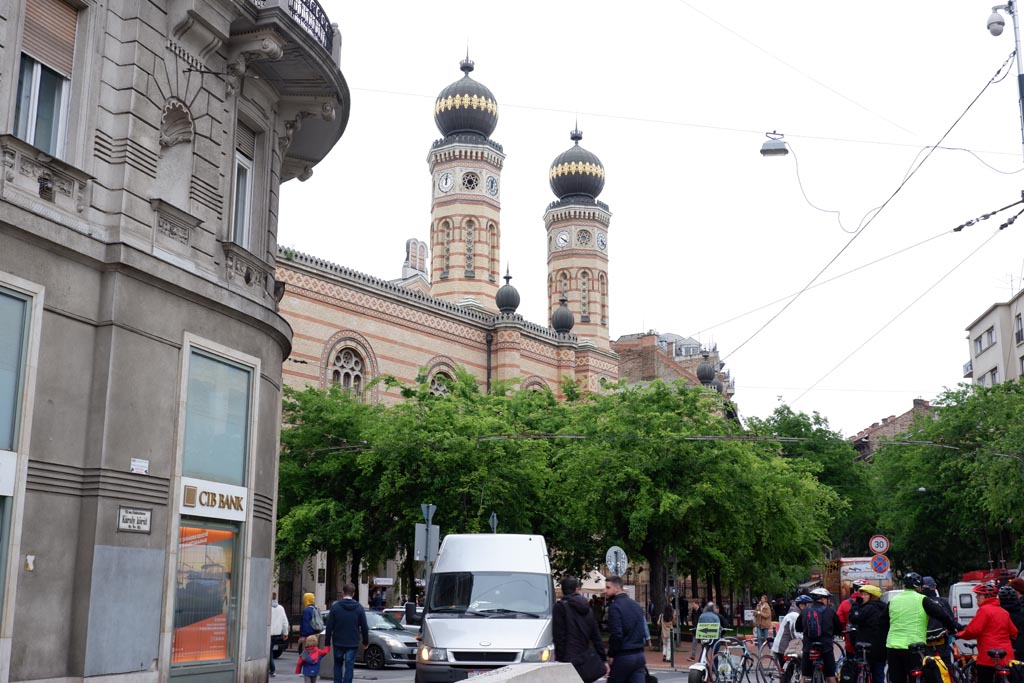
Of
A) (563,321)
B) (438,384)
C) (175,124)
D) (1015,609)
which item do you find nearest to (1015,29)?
(1015,609)

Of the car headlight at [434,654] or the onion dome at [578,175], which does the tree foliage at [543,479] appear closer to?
the car headlight at [434,654]

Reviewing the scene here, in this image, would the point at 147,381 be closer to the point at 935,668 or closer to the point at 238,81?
the point at 238,81

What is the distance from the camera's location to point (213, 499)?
1370 centimetres

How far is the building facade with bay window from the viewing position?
1110 centimetres

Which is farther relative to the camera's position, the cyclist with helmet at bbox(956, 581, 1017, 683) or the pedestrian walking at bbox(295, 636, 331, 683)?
the pedestrian walking at bbox(295, 636, 331, 683)

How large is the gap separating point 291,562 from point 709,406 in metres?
13.3

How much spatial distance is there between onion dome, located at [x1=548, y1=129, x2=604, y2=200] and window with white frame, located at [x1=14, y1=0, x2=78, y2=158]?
6124cm

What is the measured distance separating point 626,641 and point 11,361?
675 centimetres

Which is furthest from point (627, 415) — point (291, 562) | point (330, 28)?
point (330, 28)

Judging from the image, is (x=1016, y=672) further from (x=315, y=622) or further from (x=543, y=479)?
(x=543, y=479)

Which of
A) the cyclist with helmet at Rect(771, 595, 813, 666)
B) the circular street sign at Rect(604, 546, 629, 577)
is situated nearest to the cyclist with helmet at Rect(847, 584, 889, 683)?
the cyclist with helmet at Rect(771, 595, 813, 666)

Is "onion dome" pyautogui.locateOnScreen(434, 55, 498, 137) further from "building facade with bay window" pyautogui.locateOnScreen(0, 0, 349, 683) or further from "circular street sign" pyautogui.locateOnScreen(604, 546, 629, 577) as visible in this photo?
"building facade with bay window" pyautogui.locateOnScreen(0, 0, 349, 683)

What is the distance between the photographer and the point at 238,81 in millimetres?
14969

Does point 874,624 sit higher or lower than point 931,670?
higher
